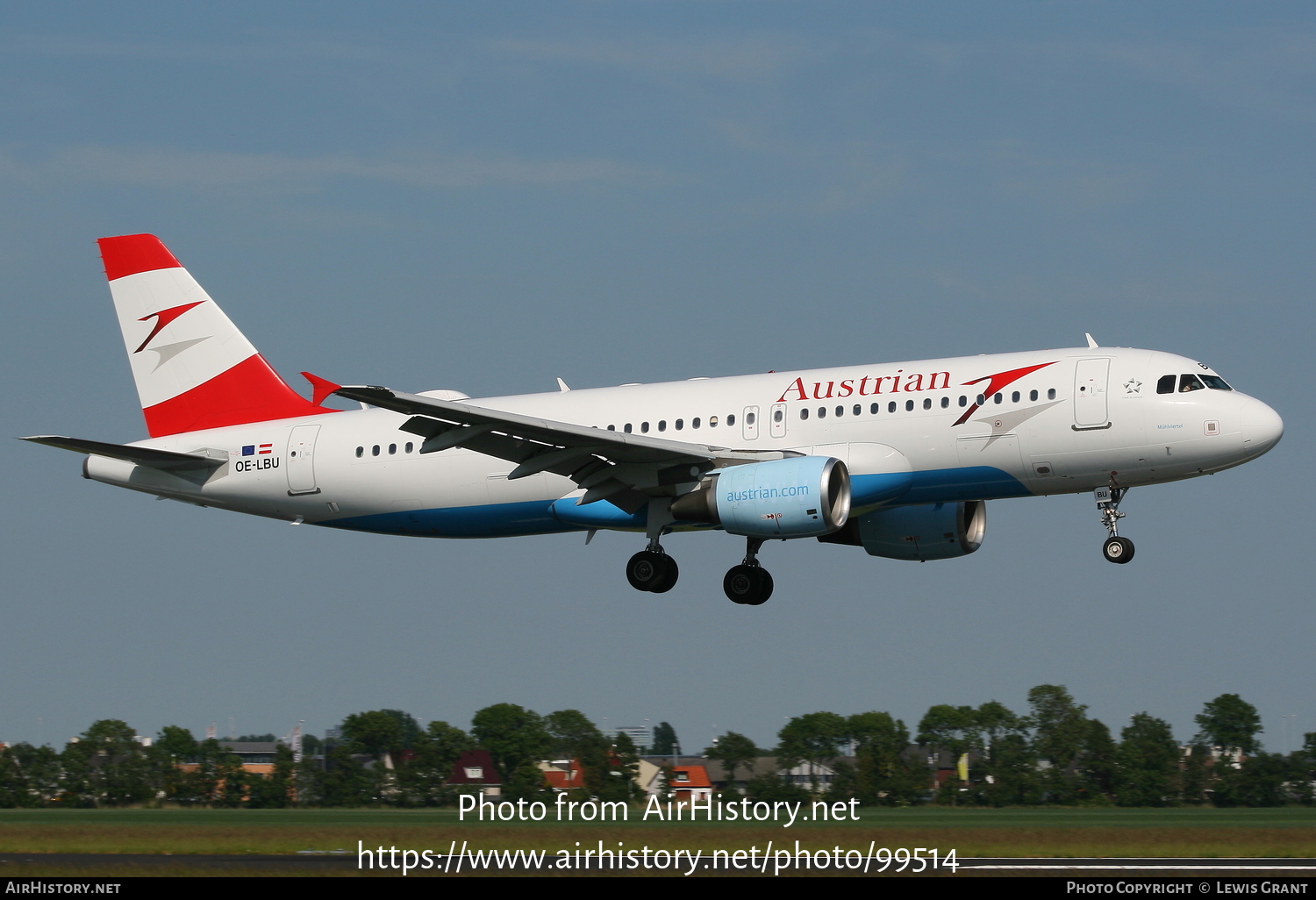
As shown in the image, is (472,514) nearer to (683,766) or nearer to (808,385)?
(808,385)

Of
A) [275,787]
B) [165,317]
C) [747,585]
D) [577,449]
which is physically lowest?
[275,787]

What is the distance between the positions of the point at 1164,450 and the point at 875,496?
19.8 ft

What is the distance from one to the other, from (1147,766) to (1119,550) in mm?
23469

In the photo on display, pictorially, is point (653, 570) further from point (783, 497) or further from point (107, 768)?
point (107, 768)

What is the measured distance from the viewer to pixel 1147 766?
55750 millimetres

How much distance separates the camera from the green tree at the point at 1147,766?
5312cm

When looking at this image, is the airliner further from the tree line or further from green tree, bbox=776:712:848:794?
green tree, bbox=776:712:848:794

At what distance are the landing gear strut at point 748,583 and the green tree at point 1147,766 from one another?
18.5 m

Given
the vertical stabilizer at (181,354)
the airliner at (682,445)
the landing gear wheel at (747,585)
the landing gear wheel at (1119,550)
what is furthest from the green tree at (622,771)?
the landing gear wheel at (1119,550)

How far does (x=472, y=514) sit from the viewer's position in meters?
40.1

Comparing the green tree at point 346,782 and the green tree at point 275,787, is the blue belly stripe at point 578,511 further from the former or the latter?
the green tree at point 346,782

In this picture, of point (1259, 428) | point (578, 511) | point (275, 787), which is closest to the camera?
point (1259, 428)

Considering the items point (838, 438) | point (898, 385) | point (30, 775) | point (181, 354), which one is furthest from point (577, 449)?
point (30, 775)

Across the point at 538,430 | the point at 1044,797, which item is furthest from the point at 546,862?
the point at 1044,797
